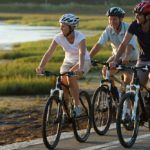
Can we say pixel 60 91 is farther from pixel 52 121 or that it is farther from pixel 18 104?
pixel 18 104

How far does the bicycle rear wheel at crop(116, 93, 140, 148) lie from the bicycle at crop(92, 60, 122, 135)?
29.9 inches

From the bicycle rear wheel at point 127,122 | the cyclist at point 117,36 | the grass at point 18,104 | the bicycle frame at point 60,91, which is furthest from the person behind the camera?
the grass at point 18,104

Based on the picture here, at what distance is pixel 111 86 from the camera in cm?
1013

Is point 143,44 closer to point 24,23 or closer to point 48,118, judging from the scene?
point 48,118

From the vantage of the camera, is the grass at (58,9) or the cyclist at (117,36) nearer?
the cyclist at (117,36)

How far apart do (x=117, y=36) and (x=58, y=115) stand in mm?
1972

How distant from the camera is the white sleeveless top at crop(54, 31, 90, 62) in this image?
31.1 ft

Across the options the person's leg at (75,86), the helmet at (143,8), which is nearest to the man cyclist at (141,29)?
the helmet at (143,8)

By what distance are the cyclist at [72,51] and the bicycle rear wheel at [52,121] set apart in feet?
1.53

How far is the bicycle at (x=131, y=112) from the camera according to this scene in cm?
898

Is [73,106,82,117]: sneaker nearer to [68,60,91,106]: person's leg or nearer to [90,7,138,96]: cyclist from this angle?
[68,60,91,106]: person's leg


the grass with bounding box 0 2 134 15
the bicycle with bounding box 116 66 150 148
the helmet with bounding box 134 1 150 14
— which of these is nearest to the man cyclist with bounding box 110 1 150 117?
the helmet with bounding box 134 1 150 14

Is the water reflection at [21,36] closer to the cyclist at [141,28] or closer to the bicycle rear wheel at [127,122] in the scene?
the cyclist at [141,28]

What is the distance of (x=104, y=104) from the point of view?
33.4 feet
